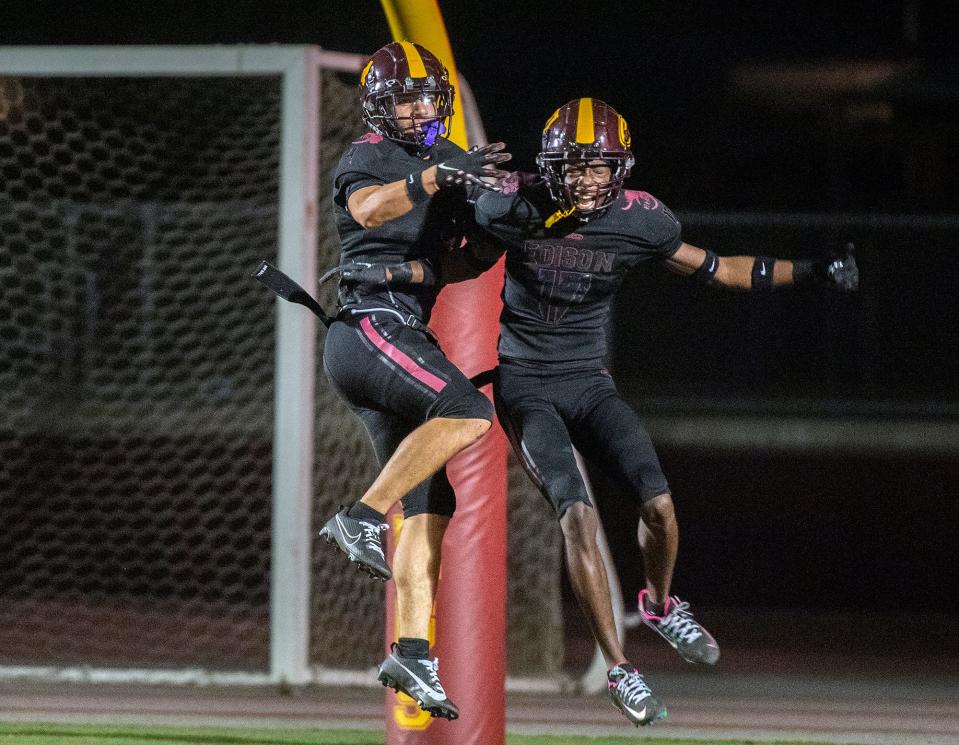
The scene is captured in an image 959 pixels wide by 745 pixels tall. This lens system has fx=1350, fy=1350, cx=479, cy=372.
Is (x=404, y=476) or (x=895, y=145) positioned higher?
(x=895, y=145)

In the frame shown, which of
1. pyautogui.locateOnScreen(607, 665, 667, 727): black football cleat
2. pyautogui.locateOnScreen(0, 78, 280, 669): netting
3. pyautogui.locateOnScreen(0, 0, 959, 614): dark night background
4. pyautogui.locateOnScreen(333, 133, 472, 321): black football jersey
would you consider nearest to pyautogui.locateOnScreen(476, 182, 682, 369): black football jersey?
pyautogui.locateOnScreen(333, 133, 472, 321): black football jersey

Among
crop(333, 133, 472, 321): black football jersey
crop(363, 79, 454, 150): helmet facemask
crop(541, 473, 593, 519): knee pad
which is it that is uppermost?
crop(363, 79, 454, 150): helmet facemask

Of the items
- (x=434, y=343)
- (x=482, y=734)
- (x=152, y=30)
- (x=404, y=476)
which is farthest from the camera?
(x=152, y=30)

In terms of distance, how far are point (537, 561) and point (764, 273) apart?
9.52 feet

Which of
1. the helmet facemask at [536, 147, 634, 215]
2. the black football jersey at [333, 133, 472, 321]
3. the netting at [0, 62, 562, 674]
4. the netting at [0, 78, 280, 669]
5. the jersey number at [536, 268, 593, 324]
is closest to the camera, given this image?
the helmet facemask at [536, 147, 634, 215]

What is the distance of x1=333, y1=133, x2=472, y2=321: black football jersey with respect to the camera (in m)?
4.01

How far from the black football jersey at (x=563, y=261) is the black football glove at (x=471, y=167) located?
46 cm

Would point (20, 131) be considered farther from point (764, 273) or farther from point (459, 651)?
point (764, 273)

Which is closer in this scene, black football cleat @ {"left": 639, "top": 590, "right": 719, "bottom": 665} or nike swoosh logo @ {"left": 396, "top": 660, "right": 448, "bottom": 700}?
nike swoosh logo @ {"left": 396, "top": 660, "right": 448, "bottom": 700}

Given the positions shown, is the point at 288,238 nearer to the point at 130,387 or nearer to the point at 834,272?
the point at 834,272

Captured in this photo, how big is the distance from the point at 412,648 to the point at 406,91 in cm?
165

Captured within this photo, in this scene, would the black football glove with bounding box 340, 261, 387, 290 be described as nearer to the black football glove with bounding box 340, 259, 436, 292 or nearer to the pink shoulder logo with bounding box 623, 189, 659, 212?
the black football glove with bounding box 340, 259, 436, 292

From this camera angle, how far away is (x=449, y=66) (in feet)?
14.8

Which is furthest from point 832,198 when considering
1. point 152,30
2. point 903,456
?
point 152,30
